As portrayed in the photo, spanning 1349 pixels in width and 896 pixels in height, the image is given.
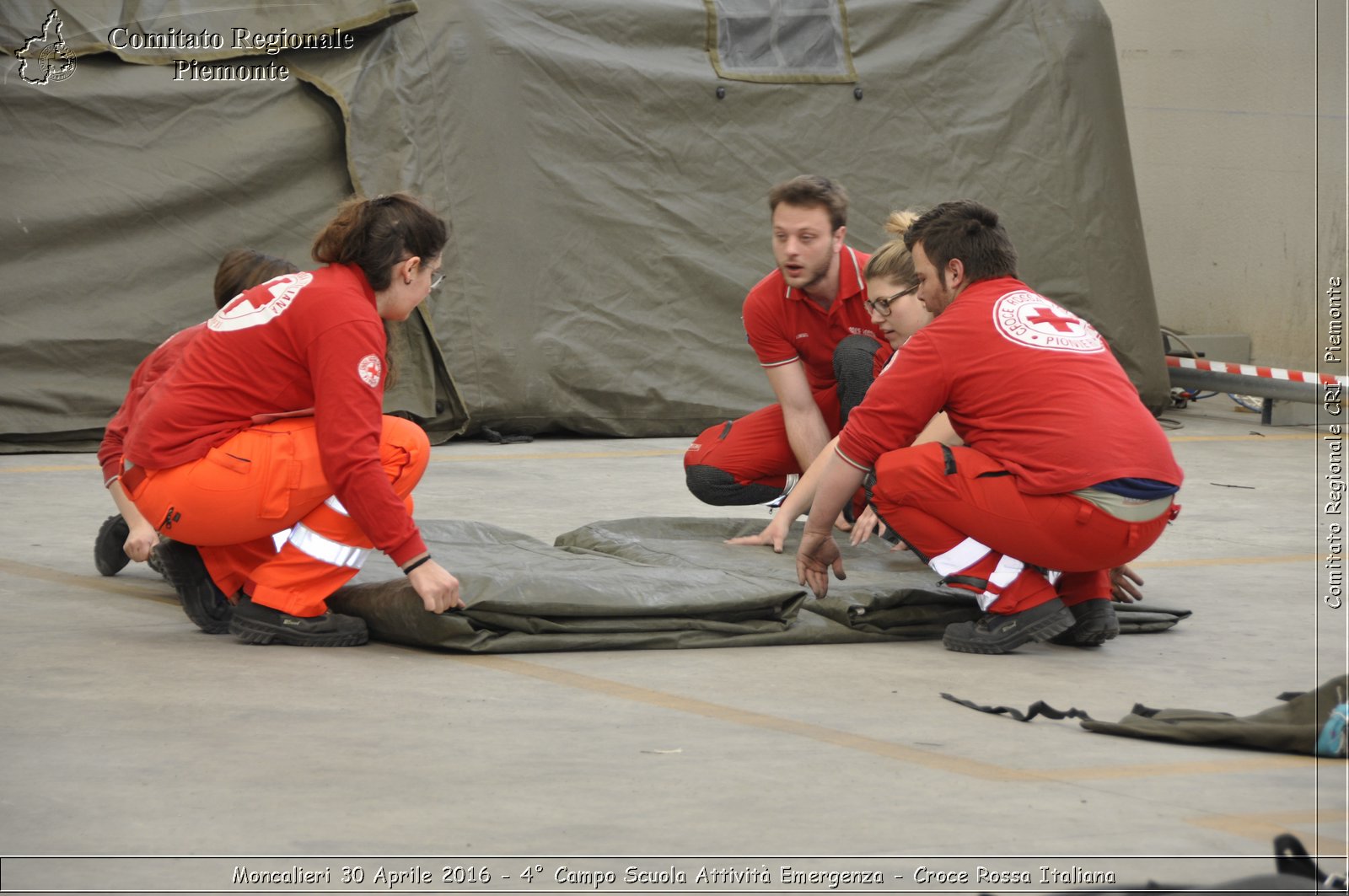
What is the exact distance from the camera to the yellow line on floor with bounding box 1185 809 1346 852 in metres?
2.34

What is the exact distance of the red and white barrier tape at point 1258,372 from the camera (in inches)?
335

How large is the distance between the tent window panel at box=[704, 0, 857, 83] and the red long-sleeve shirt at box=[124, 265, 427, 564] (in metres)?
4.96

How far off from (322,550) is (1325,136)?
25.5 ft

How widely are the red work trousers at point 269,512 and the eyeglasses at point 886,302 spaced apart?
146cm

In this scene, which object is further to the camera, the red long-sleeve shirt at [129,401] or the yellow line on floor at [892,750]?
the red long-sleeve shirt at [129,401]

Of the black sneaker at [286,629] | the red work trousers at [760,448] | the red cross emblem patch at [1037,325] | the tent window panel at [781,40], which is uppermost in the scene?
the tent window panel at [781,40]

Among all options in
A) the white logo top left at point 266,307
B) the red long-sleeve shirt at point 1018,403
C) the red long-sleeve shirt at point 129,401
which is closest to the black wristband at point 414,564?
the white logo top left at point 266,307

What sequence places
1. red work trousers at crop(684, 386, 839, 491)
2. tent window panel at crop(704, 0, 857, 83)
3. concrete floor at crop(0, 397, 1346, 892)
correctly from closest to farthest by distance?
concrete floor at crop(0, 397, 1346, 892) < red work trousers at crop(684, 386, 839, 491) < tent window panel at crop(704, 0, 857, 83)

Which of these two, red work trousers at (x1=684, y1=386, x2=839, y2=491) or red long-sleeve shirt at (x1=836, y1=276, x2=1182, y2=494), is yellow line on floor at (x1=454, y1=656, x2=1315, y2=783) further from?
red work trousers at (x1=684, y1=386, x2=839, y2=491)

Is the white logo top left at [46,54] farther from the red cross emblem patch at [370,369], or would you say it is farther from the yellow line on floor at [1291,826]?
the yellow line on floor at [1291,826]

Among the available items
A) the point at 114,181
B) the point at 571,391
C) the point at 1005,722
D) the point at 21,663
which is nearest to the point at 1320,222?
the point at 571,391

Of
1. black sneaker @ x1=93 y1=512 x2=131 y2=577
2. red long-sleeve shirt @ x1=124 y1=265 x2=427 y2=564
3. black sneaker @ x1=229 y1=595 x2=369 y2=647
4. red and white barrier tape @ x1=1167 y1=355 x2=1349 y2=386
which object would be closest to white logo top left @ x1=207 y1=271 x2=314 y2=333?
red long-sleeve shirt @ x1=124 y1=265 x2=427 y2=564

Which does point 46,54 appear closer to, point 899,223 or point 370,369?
point 899,223

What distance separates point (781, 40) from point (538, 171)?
4.89ft
